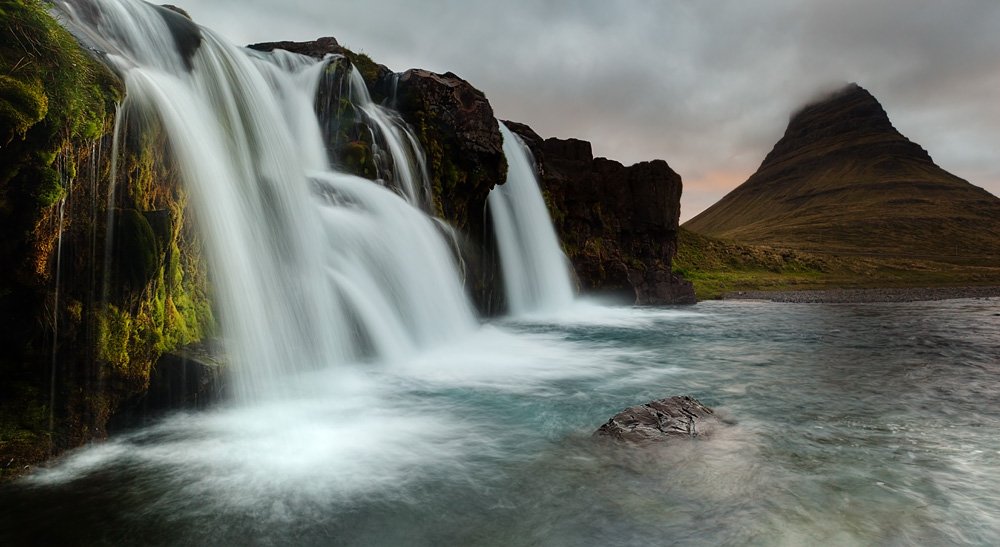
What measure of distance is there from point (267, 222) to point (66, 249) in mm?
4363

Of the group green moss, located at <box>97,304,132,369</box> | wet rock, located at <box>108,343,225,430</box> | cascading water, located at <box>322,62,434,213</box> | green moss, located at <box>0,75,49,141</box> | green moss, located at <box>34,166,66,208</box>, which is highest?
cascading water, located at <box>322,62,434,213</box>

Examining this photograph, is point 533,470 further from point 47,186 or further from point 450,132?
point 450,132

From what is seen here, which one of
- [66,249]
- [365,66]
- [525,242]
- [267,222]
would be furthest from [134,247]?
[525,242]

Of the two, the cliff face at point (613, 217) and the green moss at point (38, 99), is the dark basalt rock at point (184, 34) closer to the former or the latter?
the green moss at point (38, 99)

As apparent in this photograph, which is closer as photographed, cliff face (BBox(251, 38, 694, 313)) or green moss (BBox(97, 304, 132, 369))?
green moss (BBox(97, 304, 132, 369))

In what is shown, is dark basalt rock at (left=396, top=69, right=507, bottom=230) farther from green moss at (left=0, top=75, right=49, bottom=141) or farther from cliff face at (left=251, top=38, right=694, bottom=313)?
green moss at (left=0, top=75, right=49, bottom=141)

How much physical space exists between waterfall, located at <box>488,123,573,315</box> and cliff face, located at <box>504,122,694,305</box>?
191cm

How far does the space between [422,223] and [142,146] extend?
10.2 m

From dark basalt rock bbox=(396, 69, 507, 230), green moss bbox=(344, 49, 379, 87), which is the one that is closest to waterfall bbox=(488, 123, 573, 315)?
dark basalt rock bbox=(396, 69, 507, 230)

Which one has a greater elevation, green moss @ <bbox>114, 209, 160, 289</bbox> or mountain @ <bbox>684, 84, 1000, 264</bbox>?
mountain @ <bbox>684, 84, 1000, 264</bbox>

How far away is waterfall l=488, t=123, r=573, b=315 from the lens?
26.4 meters

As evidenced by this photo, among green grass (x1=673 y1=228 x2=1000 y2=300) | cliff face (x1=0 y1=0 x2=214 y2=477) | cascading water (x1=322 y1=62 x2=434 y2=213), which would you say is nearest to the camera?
cliff face (x1=0 y1=0 x2=214 y2=477)

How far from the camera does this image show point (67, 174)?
18.9 feet

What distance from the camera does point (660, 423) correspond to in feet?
23.0
